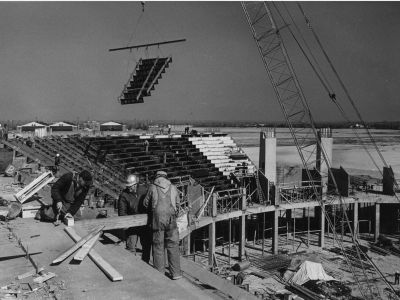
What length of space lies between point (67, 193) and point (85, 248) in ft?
9.77

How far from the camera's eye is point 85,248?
8.94 metres

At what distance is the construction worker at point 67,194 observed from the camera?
1116cm

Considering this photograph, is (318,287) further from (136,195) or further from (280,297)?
(136,195)

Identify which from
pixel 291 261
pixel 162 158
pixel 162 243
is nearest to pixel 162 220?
pixel 162 243

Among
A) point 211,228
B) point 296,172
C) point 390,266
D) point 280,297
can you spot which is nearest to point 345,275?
point 390,266

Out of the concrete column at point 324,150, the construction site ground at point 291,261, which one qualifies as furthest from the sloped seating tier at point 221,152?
the construction site ground at point 291,261

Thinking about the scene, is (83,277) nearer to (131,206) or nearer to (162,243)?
(162,243)

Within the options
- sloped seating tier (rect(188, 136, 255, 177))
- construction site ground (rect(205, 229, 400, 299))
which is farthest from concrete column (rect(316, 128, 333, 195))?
sloped seating tier (rect(188, 136, 255, 177))

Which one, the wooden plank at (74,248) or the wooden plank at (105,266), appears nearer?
the wooden plank at (105,266)

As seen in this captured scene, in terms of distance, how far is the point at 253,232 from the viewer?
34.3 m

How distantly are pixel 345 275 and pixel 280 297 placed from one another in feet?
23.3

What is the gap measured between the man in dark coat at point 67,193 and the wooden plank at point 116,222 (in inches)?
26.1

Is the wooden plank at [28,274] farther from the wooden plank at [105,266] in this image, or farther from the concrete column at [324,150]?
the concrete column at [324,150]

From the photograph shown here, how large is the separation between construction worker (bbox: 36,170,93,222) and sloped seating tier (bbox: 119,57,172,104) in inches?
792
